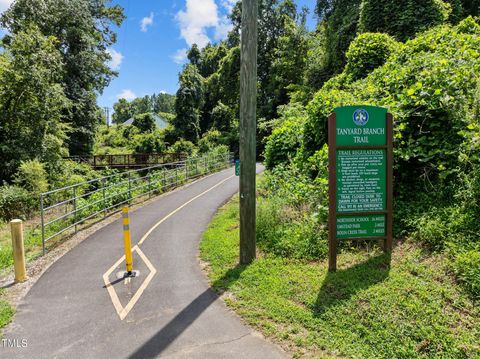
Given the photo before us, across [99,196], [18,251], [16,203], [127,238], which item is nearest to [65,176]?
[16,203]

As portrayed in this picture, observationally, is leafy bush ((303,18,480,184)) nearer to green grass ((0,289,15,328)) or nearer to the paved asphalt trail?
the paved asphalt trail

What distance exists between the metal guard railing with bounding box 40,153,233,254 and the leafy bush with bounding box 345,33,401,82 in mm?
9353

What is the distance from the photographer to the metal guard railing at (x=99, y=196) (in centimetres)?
923

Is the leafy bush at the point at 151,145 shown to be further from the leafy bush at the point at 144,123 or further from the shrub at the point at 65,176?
the shrub at the point at 65,176

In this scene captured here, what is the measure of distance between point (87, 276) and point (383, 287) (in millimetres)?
5334

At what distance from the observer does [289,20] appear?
36.7 meters

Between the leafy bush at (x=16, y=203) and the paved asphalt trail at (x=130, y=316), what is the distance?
292 inches

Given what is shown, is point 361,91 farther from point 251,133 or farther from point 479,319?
point 479,319

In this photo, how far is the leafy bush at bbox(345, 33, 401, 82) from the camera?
13320 millimetres

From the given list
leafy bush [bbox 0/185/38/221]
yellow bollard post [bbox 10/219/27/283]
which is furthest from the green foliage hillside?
leafy bush [bbox 0/185/38/221]

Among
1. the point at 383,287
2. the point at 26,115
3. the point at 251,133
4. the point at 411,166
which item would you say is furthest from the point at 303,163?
the point at 26,115

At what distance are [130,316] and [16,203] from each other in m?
11.9

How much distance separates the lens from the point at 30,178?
51.5 ft

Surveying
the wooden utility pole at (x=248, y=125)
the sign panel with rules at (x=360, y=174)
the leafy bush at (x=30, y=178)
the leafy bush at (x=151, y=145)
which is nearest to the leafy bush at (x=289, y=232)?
the wooden utility pole at (x=248, y=125)
